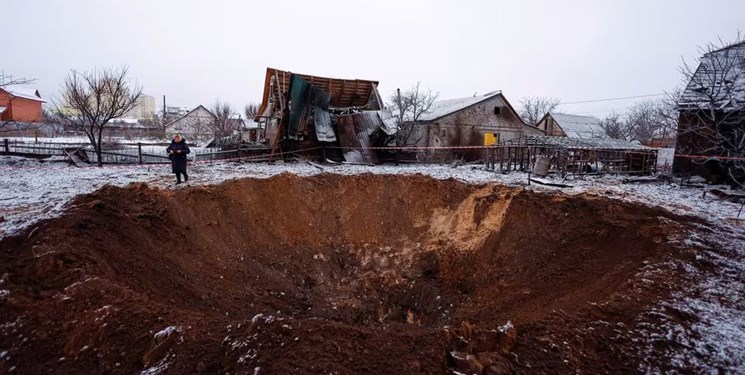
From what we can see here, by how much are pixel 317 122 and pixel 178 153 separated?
8053 millimetres

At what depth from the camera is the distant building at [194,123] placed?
50.5 m

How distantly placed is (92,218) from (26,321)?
2.79 metres

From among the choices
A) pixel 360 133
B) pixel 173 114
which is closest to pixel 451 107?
pixel 360 133

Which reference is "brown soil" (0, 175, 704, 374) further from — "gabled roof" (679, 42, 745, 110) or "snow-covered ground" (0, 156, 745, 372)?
"gabled roof" (679, 42, 745, 110)

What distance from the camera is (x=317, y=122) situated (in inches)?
680

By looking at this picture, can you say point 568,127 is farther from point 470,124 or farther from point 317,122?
point 317,122

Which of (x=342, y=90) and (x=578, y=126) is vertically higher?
(x=578, y=126)

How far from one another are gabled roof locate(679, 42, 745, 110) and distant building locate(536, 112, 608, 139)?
26.5 meters

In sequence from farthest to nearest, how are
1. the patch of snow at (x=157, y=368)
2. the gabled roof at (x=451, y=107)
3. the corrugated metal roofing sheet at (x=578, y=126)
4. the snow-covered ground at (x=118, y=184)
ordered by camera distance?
the corrugated metal roofing sheet at (x=578, y=126) < the gabled roof at (x=451, y=107) < the snow-covered ground at (x=118, y=184) < the patch of snow at (x=157, y=368)

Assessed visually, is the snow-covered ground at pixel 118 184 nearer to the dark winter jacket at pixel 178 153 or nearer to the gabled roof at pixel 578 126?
the dark winter jacket at pixel 178 153

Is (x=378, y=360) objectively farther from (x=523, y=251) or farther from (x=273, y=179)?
(x=273, y=179)

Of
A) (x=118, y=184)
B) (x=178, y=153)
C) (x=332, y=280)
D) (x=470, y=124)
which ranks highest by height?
(x=470, y=124)

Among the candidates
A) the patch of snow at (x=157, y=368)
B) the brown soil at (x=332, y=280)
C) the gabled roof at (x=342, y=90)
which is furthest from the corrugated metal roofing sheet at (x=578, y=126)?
the patch of snow at (x=157, y=368)

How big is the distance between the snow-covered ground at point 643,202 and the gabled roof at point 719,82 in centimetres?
417
